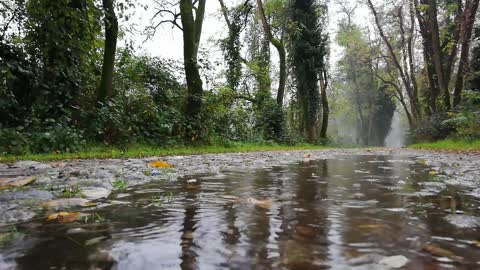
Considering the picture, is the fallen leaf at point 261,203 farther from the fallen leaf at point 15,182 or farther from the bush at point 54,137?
the bush at point 54,137

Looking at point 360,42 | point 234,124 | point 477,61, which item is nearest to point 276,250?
point 234,124

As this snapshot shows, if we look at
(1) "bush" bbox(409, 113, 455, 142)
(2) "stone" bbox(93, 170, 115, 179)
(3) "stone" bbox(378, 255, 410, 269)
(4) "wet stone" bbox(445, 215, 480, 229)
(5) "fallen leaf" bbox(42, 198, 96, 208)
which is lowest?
(3) "stone" bbox(378, 255, 410, 269)

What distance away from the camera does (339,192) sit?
12.3 ft

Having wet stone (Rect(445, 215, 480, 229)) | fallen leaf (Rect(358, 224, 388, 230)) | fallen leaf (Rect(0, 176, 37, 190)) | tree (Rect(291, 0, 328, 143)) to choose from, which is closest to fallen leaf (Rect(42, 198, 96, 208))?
fallen leaf (Rect(0, 176, 37, 190))

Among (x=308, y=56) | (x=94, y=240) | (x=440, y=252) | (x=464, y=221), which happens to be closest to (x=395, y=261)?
(x=440, y=252)

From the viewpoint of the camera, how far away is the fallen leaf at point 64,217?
93.9 inches

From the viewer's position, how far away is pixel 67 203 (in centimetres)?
293

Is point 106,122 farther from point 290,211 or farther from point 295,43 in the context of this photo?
point 295,43

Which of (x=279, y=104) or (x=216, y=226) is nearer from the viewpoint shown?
(x=216, y=226)

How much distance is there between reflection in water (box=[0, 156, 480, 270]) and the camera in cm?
169

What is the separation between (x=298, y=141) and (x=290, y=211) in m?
20.0

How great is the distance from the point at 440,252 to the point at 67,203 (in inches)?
102

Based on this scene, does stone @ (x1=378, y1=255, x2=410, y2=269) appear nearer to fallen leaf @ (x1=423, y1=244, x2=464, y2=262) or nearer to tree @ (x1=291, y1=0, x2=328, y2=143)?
fallen leaf @ (x1=423, y1=244, x2=464, y2=262)

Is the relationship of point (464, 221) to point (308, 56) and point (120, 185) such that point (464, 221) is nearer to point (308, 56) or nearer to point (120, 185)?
point (120, 185)
